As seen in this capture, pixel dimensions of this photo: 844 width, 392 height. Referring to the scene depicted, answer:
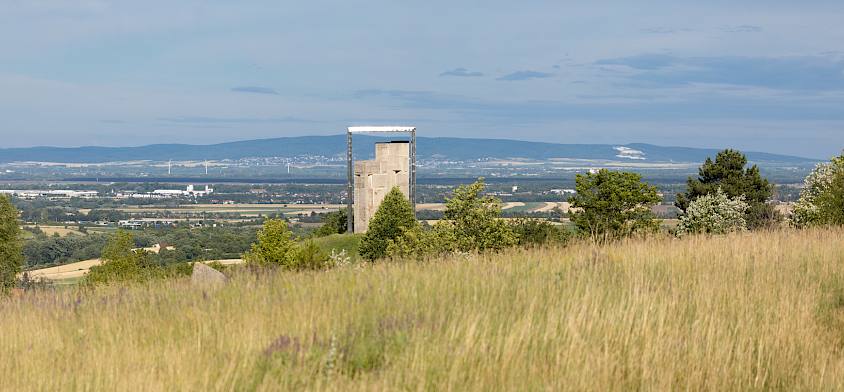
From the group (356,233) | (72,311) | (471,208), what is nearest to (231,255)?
(356,233)

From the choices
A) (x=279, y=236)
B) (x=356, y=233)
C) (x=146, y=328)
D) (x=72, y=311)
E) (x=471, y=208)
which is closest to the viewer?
(x=146, y=328)

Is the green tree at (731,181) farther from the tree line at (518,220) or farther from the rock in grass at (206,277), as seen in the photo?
the rock in grass at (206,277)

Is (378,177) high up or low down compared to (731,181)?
up

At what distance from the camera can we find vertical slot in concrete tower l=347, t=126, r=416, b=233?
7450 cm

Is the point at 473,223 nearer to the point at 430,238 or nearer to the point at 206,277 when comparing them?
the point at 430,238

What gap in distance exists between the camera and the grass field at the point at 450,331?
254 inches

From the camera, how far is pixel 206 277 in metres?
11.8

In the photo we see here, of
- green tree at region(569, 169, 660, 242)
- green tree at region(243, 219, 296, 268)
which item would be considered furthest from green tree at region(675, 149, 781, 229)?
green tree at region(243, 219, 296, 268)

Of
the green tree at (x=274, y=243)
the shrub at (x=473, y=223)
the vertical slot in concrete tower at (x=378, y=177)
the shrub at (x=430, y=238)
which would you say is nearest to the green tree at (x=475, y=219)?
the shrub at (x=473, y=223)

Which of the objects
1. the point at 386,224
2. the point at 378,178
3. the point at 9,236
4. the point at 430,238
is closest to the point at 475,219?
the point at 430,238

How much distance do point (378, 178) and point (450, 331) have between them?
67559 millimetres

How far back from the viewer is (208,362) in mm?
6562

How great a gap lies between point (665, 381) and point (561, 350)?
812 mm

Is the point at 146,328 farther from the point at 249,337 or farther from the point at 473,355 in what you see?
the point at 473,355
